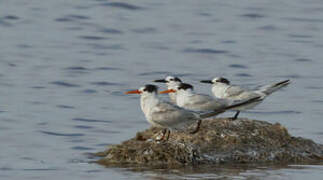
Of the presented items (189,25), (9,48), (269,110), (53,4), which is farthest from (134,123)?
(53,4)

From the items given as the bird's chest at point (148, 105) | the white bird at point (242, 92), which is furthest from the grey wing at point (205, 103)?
the bird's chest at point (148, 105)

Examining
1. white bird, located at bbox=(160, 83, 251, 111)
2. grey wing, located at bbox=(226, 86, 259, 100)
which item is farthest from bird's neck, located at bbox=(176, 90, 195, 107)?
grey wing, located at bbox=(226, 86, 259, 100)

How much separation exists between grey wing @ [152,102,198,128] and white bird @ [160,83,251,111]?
363 mm

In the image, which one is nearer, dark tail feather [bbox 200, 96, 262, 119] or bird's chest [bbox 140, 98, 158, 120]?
bird's chest [bbox 140, 98, 158, 120]

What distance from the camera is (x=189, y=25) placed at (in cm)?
2931

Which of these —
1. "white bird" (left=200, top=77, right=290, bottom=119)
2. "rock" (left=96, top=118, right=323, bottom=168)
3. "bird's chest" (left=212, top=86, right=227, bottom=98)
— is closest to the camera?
"rock" (left=96, top=118, right=323, bottom=168)

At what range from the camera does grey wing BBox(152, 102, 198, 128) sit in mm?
12461

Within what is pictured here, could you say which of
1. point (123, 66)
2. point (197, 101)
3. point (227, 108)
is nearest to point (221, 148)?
point (227, 108)

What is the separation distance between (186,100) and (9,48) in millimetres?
12786

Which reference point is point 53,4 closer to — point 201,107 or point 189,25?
point 189,25

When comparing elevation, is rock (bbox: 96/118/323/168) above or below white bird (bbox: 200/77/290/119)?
below

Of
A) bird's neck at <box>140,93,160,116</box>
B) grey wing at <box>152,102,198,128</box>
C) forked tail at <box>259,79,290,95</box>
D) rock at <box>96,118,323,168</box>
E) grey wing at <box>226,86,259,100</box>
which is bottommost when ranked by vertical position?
rock at <box>96,118,323,168</box>

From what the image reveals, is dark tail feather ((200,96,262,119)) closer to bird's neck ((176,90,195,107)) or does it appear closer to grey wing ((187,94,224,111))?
grey wing ((187,94,224,111))

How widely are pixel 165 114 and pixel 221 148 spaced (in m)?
1.06
